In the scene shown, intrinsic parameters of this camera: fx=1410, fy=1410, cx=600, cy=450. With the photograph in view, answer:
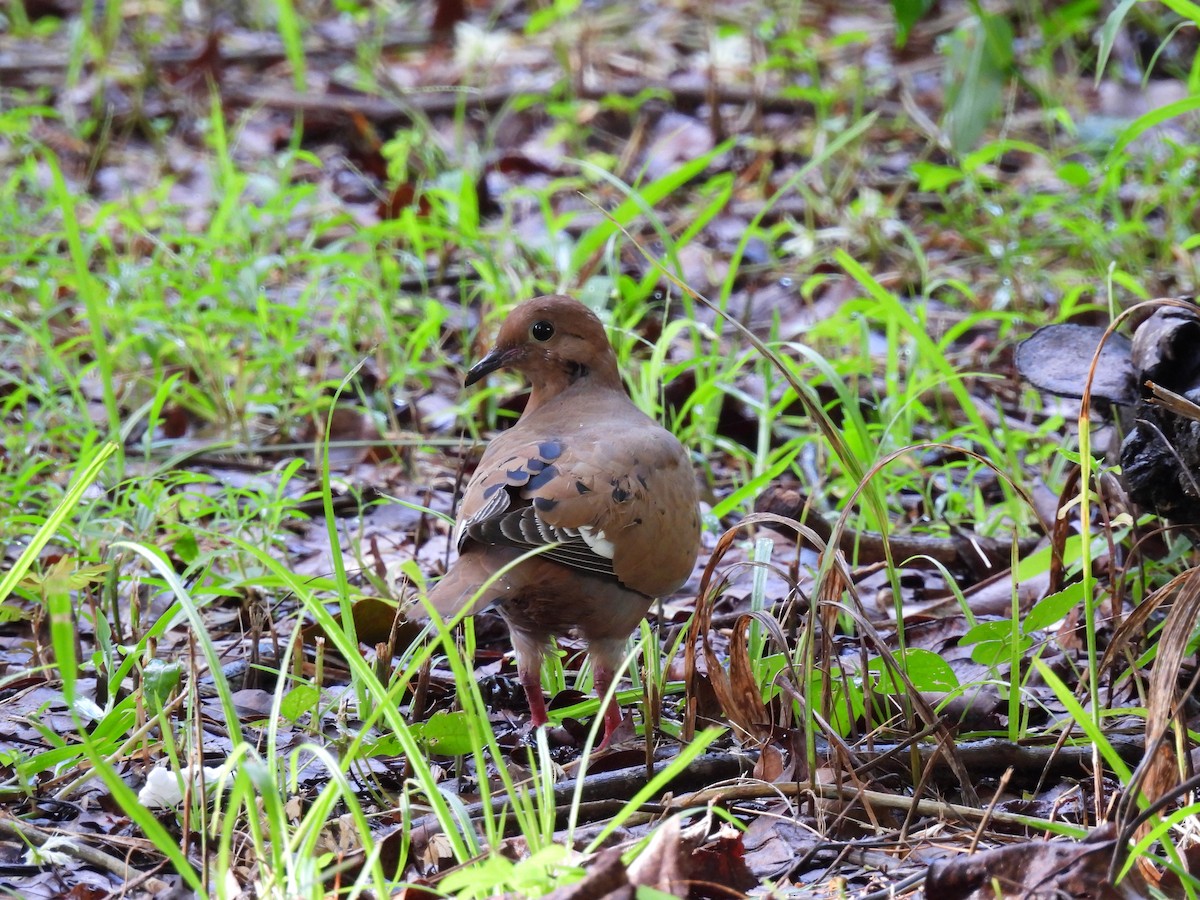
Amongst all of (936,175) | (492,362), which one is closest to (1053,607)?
(492,362)

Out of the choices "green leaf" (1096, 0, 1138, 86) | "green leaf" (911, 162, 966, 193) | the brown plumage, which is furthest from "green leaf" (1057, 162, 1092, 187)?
the brown plumage

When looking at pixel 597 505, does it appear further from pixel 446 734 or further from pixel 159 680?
pixel 159 680

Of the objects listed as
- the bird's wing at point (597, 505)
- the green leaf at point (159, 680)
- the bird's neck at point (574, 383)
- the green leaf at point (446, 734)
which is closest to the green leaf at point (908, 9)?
the bird's neck at point (574, 383)

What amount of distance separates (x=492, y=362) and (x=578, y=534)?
2.67 feet

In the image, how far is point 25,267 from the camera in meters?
5.52

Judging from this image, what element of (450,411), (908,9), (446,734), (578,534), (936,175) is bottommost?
(450,411)

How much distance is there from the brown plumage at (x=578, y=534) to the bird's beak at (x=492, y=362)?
0.86 ft

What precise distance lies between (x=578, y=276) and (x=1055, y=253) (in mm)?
1977

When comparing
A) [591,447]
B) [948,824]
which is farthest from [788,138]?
[948,824]

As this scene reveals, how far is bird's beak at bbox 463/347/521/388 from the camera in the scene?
3613 mm

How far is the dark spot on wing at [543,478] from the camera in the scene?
304 centimetres

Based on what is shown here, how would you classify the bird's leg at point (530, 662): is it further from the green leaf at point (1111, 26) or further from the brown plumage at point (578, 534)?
the green leaf at point (1111, 26)

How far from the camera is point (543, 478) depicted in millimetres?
3053

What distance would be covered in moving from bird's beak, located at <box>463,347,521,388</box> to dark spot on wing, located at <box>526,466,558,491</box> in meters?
0.61
